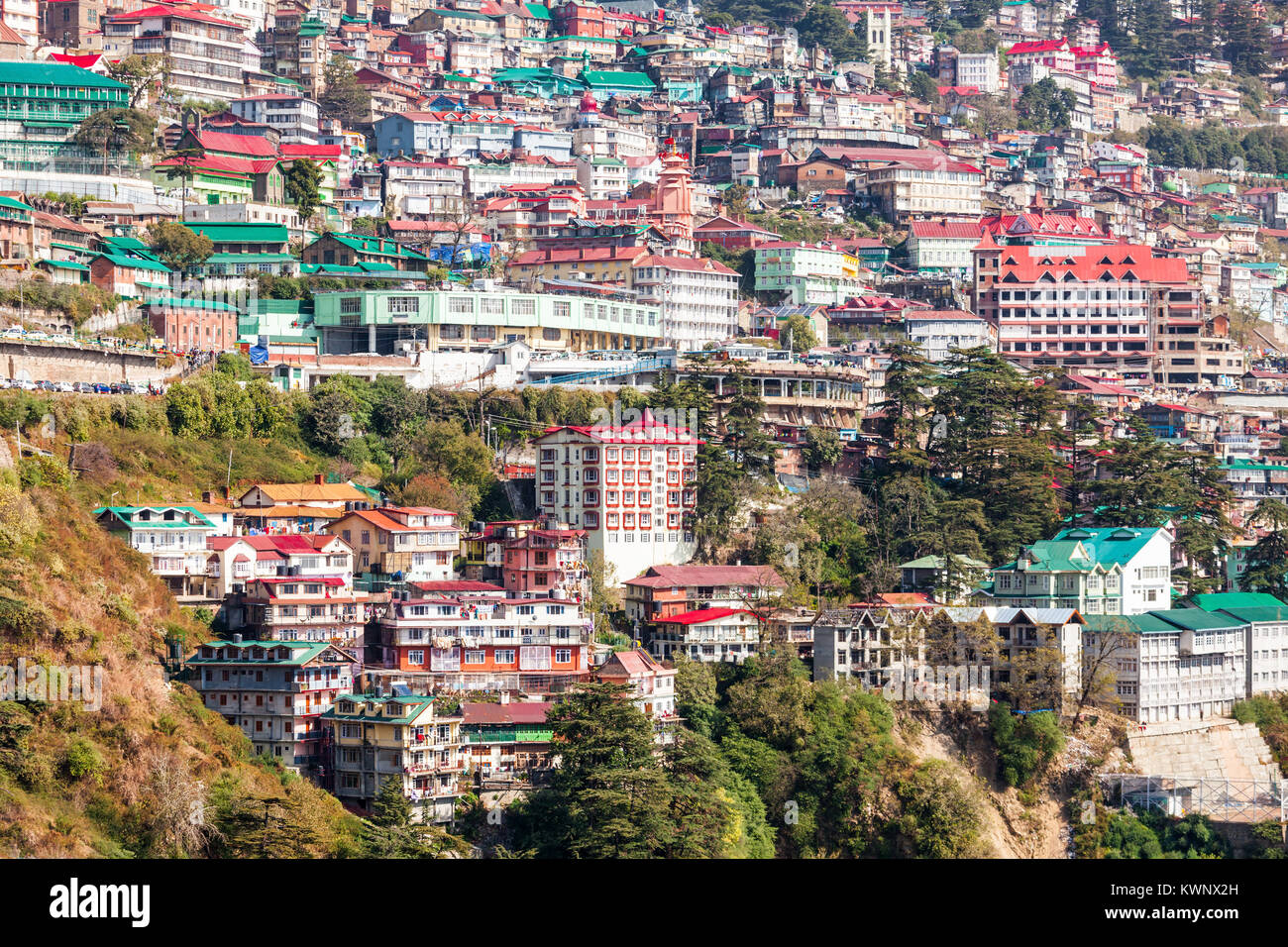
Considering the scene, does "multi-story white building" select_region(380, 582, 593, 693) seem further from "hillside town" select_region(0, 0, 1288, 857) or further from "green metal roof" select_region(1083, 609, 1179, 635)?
"green metal roof" select_region(1083, 609, 1179, 635)

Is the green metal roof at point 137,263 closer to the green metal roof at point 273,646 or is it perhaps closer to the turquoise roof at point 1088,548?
the green metal roof at point 273,646

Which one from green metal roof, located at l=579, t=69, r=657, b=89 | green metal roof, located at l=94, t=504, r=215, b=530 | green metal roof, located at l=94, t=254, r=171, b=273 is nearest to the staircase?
green metal roof, located at l=94, t=504, r=215, b=530

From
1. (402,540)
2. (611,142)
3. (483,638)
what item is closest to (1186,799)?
(483,638)

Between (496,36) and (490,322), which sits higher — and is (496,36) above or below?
above

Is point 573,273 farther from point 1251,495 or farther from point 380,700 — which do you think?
point 380,700

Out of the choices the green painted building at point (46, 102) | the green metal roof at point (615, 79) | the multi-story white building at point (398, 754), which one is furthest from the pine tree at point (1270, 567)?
the green metal roof at point (615, 79)

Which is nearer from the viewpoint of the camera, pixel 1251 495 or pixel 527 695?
pixel 527 695
